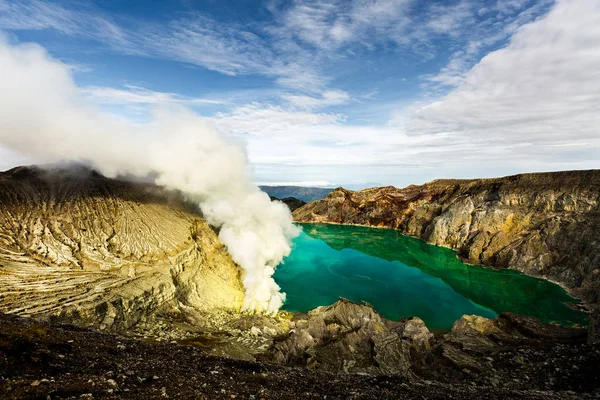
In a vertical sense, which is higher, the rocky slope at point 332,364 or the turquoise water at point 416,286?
the rocky slope at point 332,364

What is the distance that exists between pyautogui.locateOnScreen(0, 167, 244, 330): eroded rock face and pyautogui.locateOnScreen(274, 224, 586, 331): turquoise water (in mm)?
15202

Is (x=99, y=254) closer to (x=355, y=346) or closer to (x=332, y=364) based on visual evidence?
(x=332, y=364)

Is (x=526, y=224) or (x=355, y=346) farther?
(x=526, y=224)

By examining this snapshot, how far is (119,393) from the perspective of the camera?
8.71 meters

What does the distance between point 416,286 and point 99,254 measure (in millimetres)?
50400

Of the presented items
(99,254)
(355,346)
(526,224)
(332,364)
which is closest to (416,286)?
(355,346)

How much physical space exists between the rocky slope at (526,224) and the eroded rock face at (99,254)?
2415 inches

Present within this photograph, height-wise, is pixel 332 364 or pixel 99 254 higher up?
pixel 99 254

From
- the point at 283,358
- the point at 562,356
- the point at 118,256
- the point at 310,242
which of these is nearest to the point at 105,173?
the point at 118,256

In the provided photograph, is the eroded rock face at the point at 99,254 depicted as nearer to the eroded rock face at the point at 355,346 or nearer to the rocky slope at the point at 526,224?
the eroded rock face at the point at 355,346

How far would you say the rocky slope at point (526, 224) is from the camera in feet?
187

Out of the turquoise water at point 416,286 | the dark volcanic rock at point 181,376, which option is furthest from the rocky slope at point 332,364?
the turquoise water at point 416,286

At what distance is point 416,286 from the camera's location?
181 ft

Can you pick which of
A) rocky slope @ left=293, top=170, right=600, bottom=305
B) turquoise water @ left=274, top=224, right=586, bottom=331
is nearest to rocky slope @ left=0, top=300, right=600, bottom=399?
turquoise water @ left=274, top=224, right=586, bottom=331
